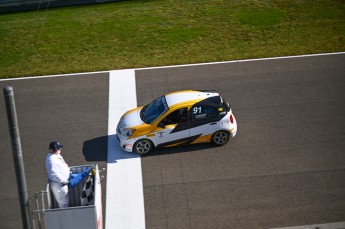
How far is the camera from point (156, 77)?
780 inches

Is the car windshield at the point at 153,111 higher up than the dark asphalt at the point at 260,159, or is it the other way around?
the car windshield at the point at 153,111

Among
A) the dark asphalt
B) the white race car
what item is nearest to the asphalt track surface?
the dark asphalt

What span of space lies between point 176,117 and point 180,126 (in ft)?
0.90

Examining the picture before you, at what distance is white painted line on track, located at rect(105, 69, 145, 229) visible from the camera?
1273 cm

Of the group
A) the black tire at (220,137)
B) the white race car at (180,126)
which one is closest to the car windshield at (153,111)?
the white race car at (180,126)

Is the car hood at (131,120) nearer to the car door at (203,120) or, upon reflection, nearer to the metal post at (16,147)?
the car door at (203,120)

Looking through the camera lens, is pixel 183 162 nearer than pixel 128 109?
Yes

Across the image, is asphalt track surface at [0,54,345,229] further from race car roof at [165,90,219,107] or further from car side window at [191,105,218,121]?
race car roof at [165,90,219,107]

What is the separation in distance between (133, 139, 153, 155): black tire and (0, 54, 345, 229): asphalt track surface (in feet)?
0.78

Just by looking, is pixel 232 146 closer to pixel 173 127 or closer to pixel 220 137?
pixel 220 137

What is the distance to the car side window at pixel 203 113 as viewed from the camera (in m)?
15.1

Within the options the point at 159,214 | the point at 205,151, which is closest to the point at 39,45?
the point at 205,151

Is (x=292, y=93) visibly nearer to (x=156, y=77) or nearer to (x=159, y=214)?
(x=156, y=77)

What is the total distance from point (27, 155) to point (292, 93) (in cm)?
880
